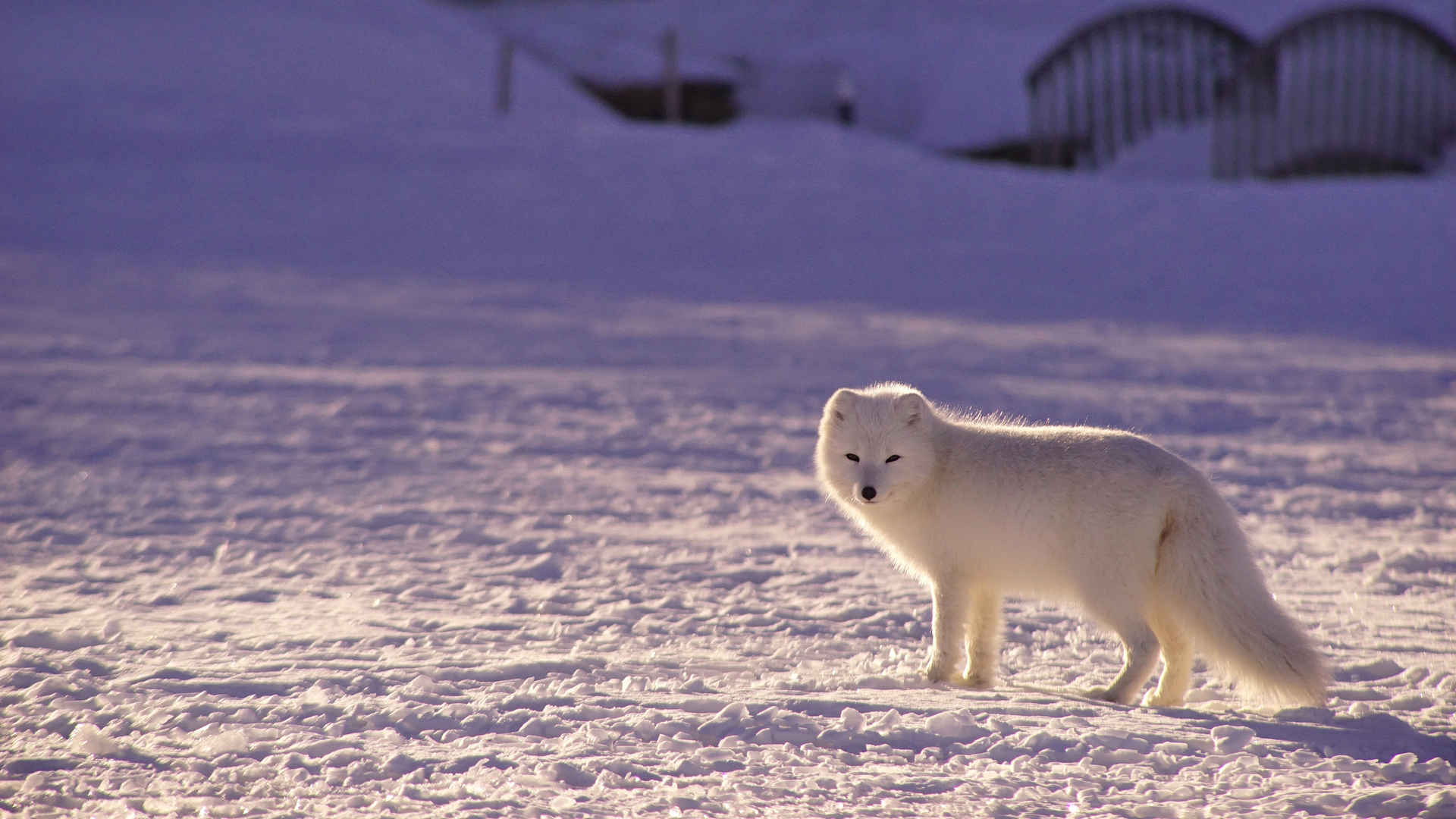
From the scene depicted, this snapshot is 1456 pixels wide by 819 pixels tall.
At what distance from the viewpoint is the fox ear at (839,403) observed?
359 centimetres

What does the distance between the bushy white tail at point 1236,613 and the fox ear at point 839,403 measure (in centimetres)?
90

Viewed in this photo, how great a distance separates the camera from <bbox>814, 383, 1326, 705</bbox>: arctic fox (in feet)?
10.5

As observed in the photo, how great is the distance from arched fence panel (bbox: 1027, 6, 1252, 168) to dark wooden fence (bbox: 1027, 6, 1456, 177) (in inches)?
0.7

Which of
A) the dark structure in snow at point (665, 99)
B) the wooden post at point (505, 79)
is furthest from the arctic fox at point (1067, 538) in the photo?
the dark structure in snow at point (665, 99)

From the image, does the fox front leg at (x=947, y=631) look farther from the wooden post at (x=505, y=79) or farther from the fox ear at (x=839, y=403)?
the wooden post at (x=505, y=79)

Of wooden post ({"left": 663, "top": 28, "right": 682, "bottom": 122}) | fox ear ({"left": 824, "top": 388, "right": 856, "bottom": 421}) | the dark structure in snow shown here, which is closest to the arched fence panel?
wooden post ({"left": 663, "top": 28, "right": 682, "bottom": 122})

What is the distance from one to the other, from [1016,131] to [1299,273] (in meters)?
6.38

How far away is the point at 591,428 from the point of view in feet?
22.8

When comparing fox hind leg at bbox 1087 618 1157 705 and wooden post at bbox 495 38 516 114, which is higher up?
wooden post at bbox 495 38 516 114

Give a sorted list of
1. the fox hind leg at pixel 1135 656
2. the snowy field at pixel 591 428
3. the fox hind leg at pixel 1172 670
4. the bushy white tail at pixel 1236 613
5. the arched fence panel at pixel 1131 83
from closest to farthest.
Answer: the snowy field at pixel 591 428
the bushy white tail at pixel 1236 613
the fox hind leg at pixel 1135 656
the fox hind leg at pixel 1172 670
the arched fence panel at pixel 1131 83

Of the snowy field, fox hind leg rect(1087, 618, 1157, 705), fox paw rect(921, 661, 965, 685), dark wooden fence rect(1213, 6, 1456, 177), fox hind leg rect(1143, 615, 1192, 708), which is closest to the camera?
the snowy field

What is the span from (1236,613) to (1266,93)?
1287 centimetres

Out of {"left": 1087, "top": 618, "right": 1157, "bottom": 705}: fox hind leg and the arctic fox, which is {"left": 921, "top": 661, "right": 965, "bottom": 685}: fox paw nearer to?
the arctic fox

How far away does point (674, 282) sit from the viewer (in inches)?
445
